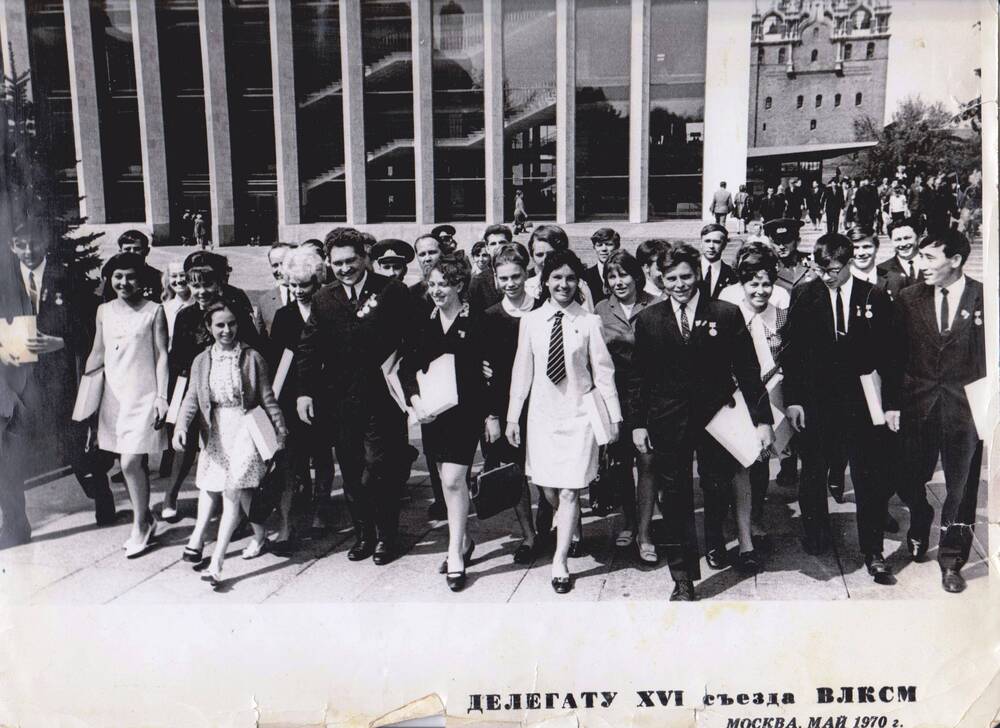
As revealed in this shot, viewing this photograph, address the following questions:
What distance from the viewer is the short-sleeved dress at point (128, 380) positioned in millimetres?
3699

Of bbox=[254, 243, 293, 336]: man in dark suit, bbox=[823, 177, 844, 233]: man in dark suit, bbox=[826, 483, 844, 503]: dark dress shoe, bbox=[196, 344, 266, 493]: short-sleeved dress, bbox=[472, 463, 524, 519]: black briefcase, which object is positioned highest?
bbox=[823, 177, 844, 233]: man in dark suit

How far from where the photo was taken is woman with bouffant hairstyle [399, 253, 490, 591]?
11.4ft

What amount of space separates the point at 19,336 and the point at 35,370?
0.17 meters

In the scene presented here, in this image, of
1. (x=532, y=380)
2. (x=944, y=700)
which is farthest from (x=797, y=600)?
(x=532, y=380)

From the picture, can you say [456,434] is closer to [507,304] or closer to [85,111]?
[507,304]

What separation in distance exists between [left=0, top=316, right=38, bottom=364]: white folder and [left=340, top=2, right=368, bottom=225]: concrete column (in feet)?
5.18

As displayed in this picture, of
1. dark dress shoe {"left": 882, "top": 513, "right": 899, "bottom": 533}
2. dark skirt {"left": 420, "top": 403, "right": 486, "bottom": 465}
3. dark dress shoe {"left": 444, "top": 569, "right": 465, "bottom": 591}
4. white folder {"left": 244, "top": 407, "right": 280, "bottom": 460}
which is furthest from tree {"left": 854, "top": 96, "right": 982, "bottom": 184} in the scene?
white folder {"left": 244, "top": 407, "right": 280, "bottom": 460}

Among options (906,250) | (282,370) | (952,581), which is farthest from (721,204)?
(282,370)

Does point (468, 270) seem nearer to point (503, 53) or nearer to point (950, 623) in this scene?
point (503, 53)

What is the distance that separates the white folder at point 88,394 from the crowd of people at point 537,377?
0.13ft

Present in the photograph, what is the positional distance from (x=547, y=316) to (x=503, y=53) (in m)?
1.27

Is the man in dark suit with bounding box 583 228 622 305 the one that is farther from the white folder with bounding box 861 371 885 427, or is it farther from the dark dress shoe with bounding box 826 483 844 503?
the dark dress shoe with bounding box 826 483 844 503

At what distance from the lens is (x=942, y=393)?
3.56m

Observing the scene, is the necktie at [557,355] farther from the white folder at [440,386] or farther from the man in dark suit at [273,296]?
the man in dark suit at [273,296]
